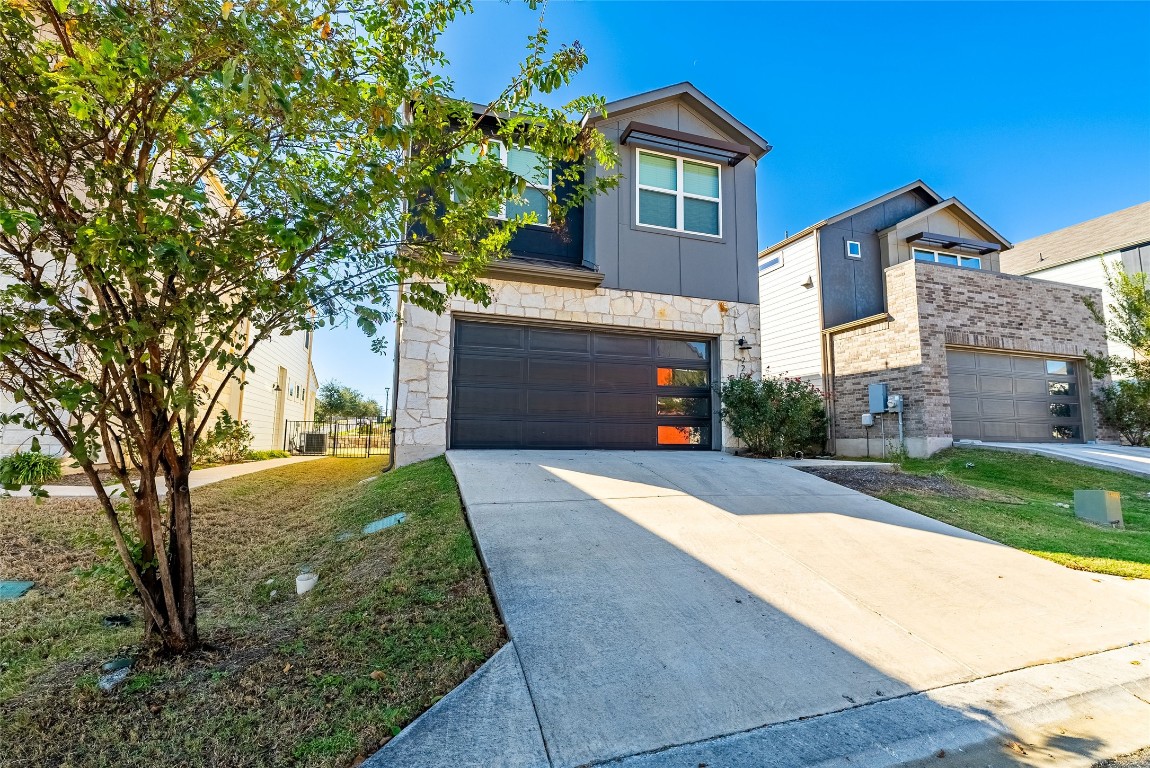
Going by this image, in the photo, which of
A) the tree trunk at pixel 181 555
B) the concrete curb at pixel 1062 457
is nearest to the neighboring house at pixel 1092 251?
the concrete curb at pixel 1062 457

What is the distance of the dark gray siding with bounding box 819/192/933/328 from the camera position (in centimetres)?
1378

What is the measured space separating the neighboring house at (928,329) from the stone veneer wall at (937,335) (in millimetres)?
27

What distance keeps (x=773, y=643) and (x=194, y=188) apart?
3614 millimetres

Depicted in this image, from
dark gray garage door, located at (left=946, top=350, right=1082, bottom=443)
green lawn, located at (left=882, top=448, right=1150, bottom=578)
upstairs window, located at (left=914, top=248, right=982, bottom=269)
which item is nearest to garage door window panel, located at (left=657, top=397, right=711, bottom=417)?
green lawn, located at (left=882, top=448, right=1150, bottom=578)

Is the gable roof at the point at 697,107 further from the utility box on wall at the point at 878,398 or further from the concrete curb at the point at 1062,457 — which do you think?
the concrete curb at the point at 1062,457

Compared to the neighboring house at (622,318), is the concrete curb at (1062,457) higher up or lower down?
lower down

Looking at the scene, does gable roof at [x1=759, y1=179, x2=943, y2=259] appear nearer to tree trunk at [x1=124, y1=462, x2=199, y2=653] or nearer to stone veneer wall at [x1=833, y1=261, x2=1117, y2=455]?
stone veneer wall at [x1=833, y1=261, x2=1117, y2=455]

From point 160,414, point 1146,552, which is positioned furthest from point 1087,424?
point 160,414

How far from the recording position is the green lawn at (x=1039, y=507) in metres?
4.91

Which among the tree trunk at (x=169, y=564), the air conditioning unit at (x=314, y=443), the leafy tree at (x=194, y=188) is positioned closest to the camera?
the leafy tree at (x=194, y=188)

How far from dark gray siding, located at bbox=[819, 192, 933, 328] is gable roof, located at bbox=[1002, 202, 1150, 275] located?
9916 mm

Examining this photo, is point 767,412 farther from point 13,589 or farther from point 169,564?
point 13,589

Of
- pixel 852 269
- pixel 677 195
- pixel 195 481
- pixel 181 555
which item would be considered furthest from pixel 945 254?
pixel 195 481

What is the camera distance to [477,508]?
4.87 metres
